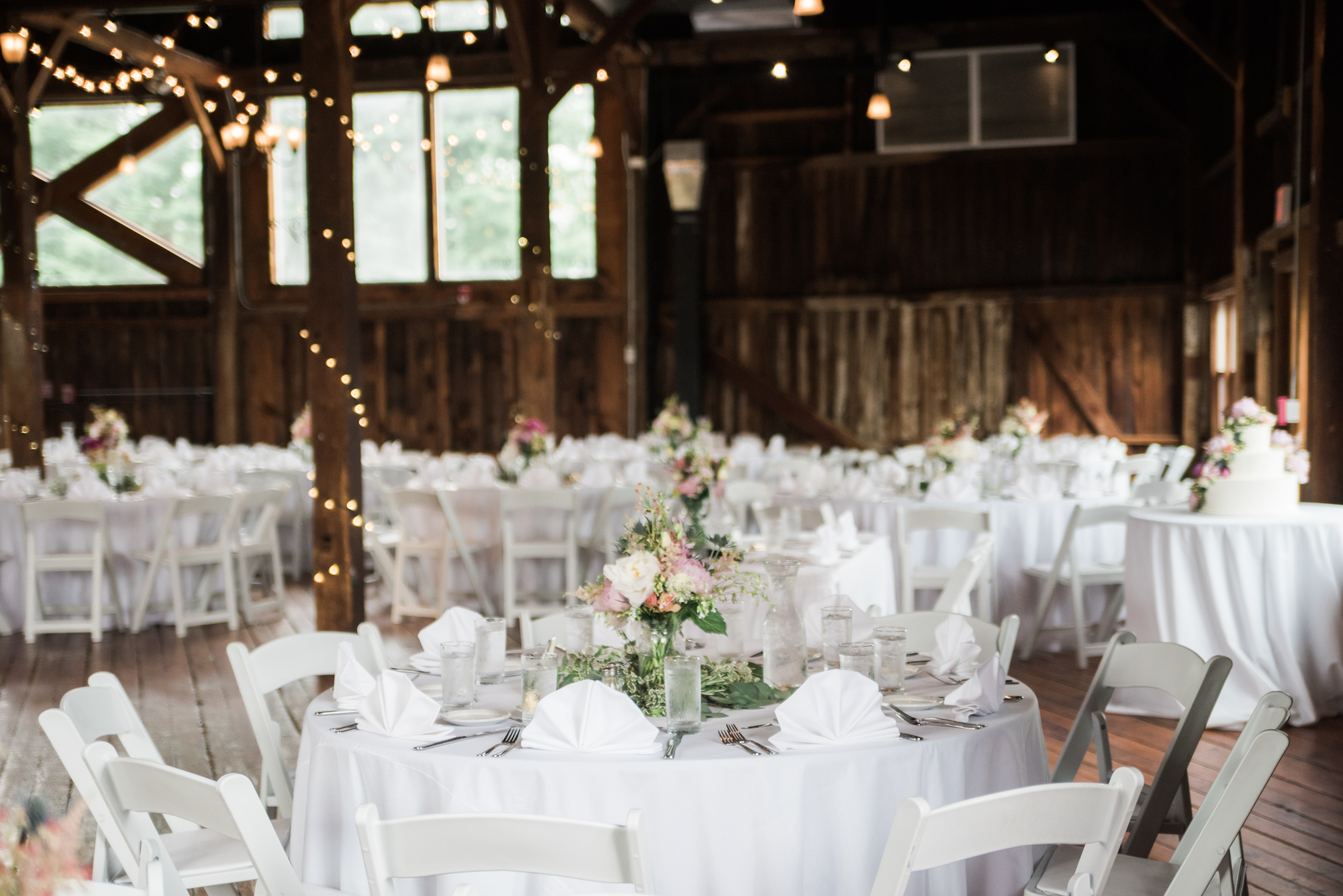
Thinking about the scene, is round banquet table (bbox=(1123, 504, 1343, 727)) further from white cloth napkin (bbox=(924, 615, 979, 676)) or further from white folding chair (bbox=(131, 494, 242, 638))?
white folding chair (bbox=(131, 494, 242, 638))

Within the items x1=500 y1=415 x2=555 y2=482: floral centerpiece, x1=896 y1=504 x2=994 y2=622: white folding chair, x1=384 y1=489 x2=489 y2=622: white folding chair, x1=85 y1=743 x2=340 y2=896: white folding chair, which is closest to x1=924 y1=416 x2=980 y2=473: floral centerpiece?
x1=896 y1=504 x2=994 y2=622: white folding chair

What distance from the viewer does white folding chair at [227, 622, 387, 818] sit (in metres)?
2.97

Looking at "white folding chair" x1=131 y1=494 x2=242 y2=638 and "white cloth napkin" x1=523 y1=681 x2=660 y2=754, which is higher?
"white cloth napkin" x1=523 y1=681 x2=660 y2=754

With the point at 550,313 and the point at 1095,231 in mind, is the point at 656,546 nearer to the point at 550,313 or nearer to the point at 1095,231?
the point at 550,313

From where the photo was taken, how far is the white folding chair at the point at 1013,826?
5.99 ft

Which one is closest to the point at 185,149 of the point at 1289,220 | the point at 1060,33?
the point at 1060,33

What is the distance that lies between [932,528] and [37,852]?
5573 mm

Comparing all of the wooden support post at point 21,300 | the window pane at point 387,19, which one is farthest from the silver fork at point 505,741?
the window pane at point 387,19

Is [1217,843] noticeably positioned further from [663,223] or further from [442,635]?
[663,223]

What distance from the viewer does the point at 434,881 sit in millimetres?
2416

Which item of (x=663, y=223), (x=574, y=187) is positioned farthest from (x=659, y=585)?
(x=574, y=187)

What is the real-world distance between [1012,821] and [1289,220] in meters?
7.83

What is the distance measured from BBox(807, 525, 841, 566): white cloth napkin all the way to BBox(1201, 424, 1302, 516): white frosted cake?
5.93 ft

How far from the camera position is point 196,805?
2.14 metres
